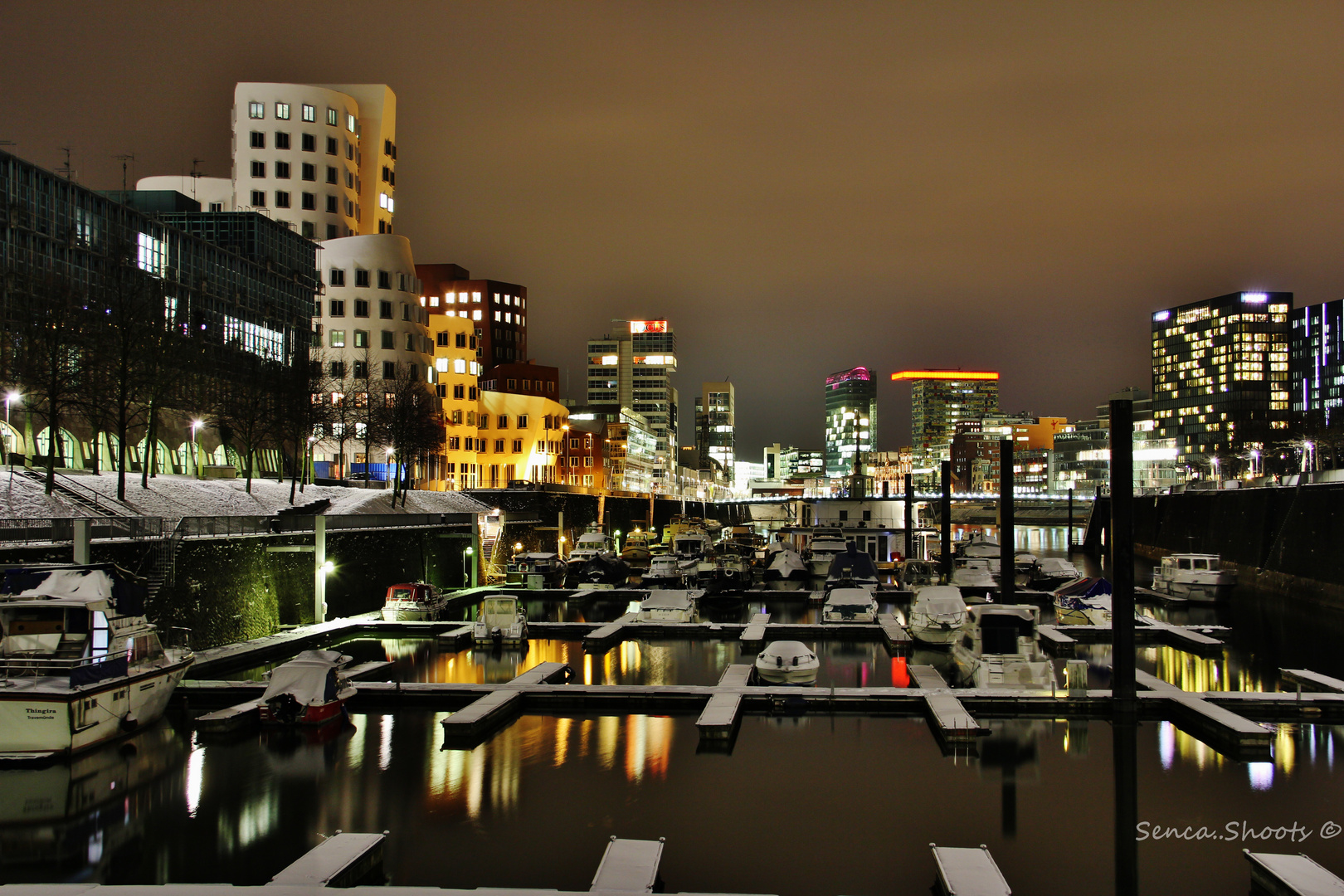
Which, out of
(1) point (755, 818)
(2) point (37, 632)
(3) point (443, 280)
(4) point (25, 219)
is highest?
(3) point (443, 280)

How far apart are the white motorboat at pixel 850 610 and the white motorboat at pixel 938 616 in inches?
182

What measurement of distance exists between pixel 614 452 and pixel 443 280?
51.2 meters

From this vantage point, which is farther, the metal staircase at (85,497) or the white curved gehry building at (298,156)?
the white curved gehry building at (298,156)

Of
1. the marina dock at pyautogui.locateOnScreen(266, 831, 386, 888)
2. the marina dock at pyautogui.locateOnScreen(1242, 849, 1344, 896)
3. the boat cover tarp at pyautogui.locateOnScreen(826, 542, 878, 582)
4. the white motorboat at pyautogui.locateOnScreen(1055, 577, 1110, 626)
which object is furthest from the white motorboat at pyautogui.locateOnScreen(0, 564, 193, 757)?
the boat cover tarp at pyautogui.locateOnScreen(826, 542, 878, 582)

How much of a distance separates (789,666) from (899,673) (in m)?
6.87

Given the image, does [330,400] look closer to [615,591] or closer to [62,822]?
[615,591]

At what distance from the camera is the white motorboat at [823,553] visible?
69.2m

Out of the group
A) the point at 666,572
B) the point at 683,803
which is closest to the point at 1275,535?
the point at 666,572

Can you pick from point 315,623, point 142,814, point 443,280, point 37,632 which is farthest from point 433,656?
point 443,280

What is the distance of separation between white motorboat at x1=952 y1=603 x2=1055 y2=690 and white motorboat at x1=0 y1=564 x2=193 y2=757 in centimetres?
2351

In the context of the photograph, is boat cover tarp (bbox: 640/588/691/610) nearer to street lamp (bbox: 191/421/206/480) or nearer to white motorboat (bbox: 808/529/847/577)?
white motorboat (bbox: 808/529/847/577)

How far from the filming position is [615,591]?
204ft

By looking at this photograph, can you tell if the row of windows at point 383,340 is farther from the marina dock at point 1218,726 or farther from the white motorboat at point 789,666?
the marina dock at point 1218,726

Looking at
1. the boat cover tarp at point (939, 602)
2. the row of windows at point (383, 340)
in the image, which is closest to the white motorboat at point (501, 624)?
the boat cover tarp at point (939, 602)
